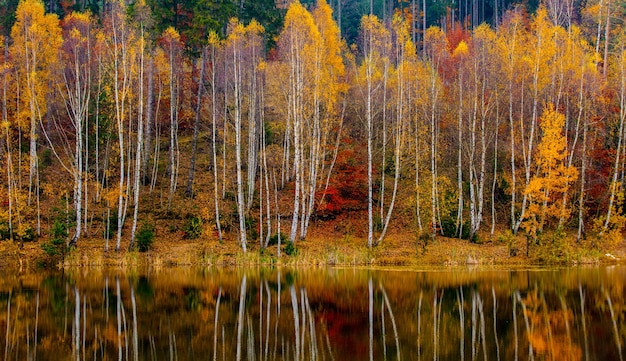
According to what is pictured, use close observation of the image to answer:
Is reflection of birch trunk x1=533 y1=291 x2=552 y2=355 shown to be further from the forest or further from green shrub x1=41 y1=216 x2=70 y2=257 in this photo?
green shrub x1=41 y1=216 x2=70 y2=257

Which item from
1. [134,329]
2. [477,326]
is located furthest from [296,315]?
[477,326]

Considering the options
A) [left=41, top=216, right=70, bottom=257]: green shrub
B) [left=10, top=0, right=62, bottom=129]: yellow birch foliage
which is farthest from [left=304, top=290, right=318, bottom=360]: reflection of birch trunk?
[left=10, top=0, right=62, bottom=129]: yellow birch foliage

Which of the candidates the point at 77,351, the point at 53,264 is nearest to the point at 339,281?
the point at 77,351

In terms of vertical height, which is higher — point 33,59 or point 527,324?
point 33,59

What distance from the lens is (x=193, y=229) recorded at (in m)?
33.1

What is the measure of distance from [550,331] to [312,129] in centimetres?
2482

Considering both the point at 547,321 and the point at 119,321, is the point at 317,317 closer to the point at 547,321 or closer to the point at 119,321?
the point at 119,321

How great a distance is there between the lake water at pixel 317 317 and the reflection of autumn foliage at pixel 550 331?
0.12 feet

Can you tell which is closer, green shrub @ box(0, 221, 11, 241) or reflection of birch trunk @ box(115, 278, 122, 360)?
reflection of birch trunk @ box(115, 278, 122, 360)

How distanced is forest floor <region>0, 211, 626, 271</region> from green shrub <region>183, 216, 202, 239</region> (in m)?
0.35

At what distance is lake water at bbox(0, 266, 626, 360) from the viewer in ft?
39.2

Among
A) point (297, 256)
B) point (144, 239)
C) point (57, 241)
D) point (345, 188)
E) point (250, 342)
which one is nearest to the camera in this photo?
point (250, 342)

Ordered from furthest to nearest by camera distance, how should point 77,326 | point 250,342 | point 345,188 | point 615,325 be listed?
point 345,188, point 77,326, point 615,325, point 250,342

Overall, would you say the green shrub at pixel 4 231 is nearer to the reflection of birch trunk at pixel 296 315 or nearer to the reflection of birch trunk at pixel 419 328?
the reflection of birch trunk at pixel 296 315
